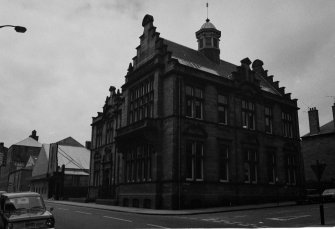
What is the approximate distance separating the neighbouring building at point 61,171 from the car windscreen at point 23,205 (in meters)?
41.9

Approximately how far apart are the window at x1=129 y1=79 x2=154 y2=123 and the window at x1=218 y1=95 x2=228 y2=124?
6568mm

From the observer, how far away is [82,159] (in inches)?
2648

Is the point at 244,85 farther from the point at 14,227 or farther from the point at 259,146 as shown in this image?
the point at 14,227

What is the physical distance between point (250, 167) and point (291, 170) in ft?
25.3

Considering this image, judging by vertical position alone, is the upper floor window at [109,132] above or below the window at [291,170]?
above

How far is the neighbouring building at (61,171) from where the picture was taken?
5569 cm

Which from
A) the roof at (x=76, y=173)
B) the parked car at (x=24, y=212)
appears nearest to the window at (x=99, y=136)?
the roof at (x=76, y=173)

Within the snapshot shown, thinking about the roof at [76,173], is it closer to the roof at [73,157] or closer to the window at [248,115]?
the roof at [73,157]

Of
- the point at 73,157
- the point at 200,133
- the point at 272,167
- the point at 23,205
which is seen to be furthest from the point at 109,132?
the point at 23,205

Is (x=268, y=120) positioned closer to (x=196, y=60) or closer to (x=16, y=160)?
(x=196, y=60)

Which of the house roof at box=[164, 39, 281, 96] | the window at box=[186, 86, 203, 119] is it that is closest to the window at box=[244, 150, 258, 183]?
the window at box=[186, 86, 203, 119]

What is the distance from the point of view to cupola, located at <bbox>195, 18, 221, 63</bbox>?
3994cm

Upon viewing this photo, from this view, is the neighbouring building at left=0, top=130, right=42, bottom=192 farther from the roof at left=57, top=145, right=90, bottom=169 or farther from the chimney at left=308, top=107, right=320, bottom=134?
the chimney at left=308, top=107, right=320, bottom=134

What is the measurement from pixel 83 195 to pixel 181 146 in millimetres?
33795
